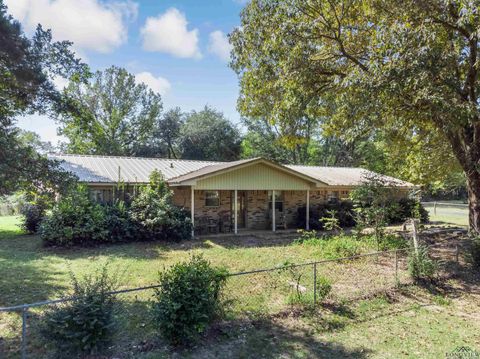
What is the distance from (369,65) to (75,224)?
36.3ft

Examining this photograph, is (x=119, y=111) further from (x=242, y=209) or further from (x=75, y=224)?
(x=75, y=224)

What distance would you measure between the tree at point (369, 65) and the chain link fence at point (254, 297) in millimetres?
4078

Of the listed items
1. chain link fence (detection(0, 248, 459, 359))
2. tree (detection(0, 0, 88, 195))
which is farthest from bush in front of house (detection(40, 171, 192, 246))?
chain link fence (detection(0, 248, 459, 359))

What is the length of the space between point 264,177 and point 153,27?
8836mm

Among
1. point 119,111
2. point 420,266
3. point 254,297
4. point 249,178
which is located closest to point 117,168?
point 249,178

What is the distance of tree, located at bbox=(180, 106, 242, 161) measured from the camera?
117 feet

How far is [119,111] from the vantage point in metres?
35.2

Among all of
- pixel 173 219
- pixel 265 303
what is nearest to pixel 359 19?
pixel 265 303

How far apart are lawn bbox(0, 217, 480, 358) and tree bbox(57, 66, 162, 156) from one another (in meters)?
25.0

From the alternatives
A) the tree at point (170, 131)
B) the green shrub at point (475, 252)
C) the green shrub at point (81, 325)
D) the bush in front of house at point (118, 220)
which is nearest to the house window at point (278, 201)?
the bush in front of house at point (118, 220)

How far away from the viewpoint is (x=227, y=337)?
5348 millimetres

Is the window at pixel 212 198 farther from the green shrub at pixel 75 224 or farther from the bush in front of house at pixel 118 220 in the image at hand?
the green shrub at pixel 75 224

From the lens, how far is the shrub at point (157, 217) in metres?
13.2

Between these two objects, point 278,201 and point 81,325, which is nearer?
point 81,325
